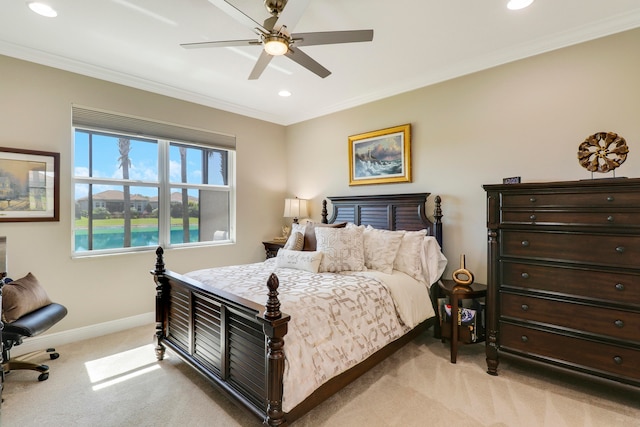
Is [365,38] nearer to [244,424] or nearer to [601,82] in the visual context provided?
[601,82]

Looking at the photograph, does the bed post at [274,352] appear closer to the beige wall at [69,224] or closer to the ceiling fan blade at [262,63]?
the ceiling fan blade at [262,63]

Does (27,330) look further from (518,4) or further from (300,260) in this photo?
(518,4)

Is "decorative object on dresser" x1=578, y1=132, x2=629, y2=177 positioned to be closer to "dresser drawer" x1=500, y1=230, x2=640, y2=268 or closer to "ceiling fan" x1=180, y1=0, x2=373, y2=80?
"dresser drawer" x1=500, y1=230, x2=640, y2=268

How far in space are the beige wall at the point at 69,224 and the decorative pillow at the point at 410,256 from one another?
2456 mm

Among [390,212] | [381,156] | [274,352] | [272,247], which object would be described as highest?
[381,156]

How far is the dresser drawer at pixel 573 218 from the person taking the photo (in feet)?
6.33

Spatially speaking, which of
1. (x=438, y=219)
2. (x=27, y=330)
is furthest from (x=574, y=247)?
(x=27, y=330)

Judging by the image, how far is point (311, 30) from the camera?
2469mm

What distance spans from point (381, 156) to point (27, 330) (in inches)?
144

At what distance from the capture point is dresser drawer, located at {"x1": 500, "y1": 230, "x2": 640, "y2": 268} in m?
1.93

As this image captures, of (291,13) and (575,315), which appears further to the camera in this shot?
(575,315)

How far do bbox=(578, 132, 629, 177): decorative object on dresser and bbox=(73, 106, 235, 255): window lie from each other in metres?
3.86

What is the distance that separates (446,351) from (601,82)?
2.63m

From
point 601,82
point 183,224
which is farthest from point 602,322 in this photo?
point 183,224
